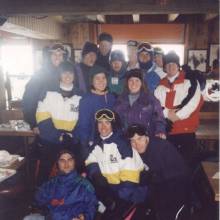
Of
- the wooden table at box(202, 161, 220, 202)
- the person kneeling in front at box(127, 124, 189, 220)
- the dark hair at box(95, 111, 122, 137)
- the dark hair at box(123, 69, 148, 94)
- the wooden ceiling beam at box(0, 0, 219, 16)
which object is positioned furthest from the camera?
the wooden ceiling beam at box(0, 0, 219, 16)

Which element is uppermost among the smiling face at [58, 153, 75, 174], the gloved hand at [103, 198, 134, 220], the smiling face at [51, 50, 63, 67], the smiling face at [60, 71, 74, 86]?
the smiling face at [51, 50, 63, 67]

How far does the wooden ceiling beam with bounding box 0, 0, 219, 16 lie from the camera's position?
412 centimetres

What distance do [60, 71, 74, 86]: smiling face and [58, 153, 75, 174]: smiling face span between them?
2.79ft

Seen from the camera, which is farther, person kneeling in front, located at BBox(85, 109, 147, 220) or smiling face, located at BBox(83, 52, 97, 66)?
smiling face, located at BBox(83, 52, 97, 66)

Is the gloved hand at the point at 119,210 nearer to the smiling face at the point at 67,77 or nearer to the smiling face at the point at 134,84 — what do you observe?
the smiling face at the point at 134,84

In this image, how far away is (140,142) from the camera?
3.20m

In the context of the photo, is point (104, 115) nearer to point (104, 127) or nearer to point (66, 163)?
point (104, 127)

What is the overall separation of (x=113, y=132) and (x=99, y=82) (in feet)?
2.02

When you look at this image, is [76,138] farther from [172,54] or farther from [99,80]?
[172,54]

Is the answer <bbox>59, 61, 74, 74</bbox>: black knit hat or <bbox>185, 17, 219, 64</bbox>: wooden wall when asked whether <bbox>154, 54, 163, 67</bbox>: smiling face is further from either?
<bbox>185, 17, 219, 64</bbox>: wooden wall

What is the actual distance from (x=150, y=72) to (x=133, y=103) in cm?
83

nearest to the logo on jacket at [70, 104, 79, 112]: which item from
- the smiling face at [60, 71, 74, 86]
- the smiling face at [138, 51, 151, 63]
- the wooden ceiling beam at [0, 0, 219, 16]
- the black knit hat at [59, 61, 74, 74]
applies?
the smiling face at [60, 71, 74, 86]

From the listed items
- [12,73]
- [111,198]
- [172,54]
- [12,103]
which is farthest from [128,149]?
[12,73]

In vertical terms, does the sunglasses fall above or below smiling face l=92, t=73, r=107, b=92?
below
